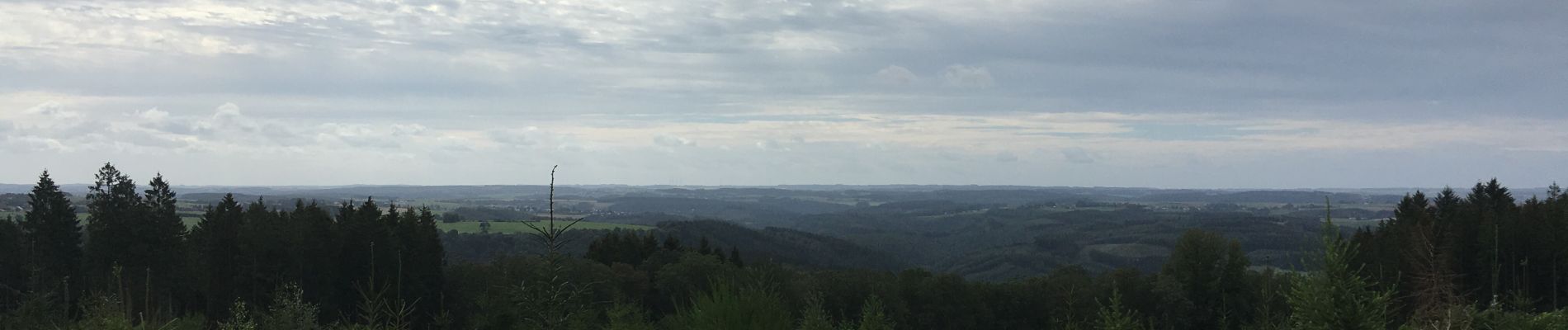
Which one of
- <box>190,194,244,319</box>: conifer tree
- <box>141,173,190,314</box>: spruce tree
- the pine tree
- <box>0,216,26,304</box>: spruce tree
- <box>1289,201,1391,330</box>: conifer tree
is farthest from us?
the pine tree

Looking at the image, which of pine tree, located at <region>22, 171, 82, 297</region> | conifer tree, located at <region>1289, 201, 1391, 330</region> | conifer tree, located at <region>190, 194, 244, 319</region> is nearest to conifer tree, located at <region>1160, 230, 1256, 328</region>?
conifer tree, located at <region>190, 194, 244, 319</region>

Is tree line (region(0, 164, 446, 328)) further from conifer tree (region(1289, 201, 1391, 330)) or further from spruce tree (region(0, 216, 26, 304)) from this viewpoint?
conifer tree (region(1289, 201, 1391, 330))

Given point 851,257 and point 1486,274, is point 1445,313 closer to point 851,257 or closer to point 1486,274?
point 1486,274

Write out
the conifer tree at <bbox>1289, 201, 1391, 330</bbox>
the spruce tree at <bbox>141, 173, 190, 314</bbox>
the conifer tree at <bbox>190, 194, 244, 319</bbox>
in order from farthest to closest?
1. the spruce tree at <bbox>141, 173, 190, 314</bbox>
2. the conifer tree at <bbox>190, 194, 244, 319</bbox>
3. the conifer tree at <bbox>1289, 201, 1391, 330</bbox>

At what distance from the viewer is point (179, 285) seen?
63844 millimetres

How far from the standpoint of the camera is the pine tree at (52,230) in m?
67.2

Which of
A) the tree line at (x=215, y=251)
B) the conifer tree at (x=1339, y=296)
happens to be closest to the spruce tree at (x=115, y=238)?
the tree line at (x=215, y=251)

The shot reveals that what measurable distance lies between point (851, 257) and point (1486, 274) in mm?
142177

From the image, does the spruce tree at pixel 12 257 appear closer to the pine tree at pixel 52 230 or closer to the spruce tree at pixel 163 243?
the pine tree at pixel 52 230

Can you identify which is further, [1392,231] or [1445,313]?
[1392,231]

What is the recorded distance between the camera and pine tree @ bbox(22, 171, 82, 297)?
67188 millimetres

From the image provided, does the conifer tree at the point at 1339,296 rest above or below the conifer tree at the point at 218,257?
above

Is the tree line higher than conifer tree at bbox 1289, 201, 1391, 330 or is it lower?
lower

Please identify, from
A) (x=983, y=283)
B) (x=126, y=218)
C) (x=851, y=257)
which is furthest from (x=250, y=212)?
(x=851, y=257)
